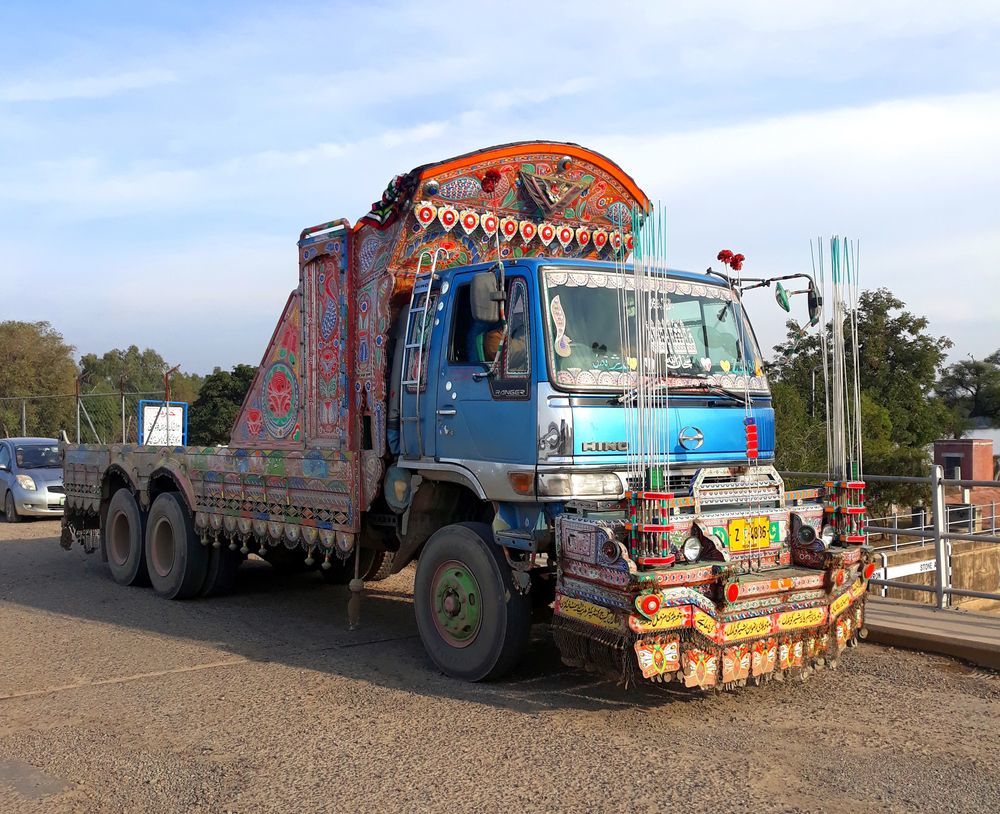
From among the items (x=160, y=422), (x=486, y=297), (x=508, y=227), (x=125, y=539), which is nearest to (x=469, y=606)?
(x=486, y=297)

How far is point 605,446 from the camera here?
6078 millimetres

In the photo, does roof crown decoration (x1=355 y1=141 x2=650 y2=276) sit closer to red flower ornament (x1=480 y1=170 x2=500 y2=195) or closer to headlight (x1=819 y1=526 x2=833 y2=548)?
red flower ornament (x1=480 y1=170 x2=500 y2=195)

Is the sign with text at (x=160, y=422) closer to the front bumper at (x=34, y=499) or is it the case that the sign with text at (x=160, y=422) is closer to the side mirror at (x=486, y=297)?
the front bumper at (x=34, y=499)

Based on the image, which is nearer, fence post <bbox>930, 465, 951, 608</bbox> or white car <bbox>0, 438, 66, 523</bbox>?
fence post <bbox>930, 465, 951, 608</bbox>

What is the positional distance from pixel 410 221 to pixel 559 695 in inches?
139

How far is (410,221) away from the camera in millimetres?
7227

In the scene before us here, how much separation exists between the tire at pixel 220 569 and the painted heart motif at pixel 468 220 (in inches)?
173

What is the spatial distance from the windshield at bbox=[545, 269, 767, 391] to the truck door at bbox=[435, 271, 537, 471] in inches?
9.2

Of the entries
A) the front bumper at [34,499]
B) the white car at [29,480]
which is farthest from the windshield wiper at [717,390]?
the front bumper at [34,499]

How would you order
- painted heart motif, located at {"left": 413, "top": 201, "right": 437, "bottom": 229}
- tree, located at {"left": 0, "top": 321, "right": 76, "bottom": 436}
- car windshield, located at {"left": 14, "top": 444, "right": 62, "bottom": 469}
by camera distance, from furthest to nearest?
tree, located at {"left": 0, "top": 321, "right": 76, "bottom": 436}
car windshield, located at {"left": 14, "top": 444, "right": 62, "bottom": 469}
painted heart motif, located at {"left": 413, "top": 201, "right": 437, "bottom": 229}

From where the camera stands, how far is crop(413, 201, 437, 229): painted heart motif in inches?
281

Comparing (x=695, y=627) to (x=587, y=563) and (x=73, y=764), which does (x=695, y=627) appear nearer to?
(x=587, y=563)

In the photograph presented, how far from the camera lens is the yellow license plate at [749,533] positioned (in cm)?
574

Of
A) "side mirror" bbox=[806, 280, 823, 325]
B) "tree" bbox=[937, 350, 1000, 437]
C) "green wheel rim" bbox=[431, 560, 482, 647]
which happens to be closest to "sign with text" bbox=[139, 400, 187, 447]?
"green wheel rim" bbox=[431, 560, 482, 647]
